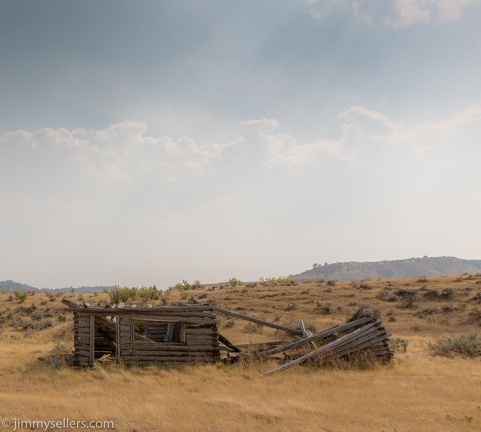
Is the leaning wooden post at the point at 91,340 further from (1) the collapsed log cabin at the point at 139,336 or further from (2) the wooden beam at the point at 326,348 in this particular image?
(2) the wooden beam at the point at 326,348

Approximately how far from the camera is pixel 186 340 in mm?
15180

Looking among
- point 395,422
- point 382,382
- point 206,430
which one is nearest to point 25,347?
point 206,430

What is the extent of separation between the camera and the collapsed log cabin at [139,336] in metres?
14.7

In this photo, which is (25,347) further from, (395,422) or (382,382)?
(395,422)

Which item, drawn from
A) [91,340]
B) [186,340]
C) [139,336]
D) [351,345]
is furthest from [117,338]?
[351,345]

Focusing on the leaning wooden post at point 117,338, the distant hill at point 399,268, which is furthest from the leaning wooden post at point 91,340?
the distant hill at point 399,268

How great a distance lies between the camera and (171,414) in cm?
866

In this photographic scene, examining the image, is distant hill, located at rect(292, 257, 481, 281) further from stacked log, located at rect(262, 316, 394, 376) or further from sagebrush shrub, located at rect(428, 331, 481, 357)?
stacked log, located at rect(262, 316, 394, 376)

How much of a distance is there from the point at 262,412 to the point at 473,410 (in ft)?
15.0

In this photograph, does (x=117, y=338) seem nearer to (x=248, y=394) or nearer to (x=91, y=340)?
(x=91, y=340)

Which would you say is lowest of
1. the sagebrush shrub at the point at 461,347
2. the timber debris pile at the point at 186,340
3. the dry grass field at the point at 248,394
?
the sagebrush shrub at the point at 461,347

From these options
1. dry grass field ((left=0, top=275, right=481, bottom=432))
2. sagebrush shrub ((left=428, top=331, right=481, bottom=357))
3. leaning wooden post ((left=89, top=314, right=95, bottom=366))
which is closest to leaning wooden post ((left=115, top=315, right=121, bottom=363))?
dry grass field ((left=0, top=275, right=481, bottom=432))

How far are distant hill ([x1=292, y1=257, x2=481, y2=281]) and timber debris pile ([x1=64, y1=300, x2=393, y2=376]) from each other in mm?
119314

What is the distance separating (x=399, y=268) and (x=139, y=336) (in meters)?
141
